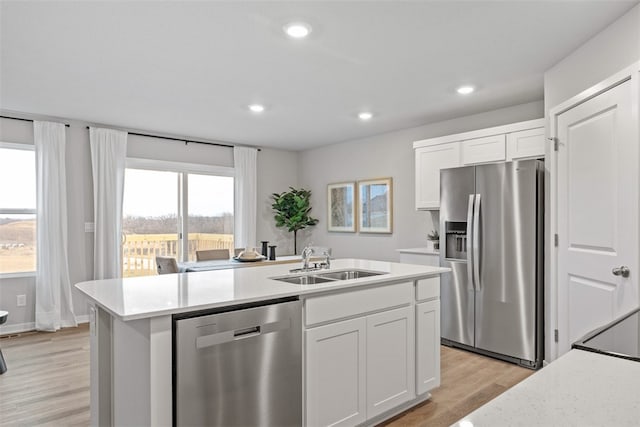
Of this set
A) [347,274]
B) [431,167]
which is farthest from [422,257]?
Answer: [347,274]

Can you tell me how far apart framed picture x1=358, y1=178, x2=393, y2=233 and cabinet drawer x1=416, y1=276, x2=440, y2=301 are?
277 centimetres

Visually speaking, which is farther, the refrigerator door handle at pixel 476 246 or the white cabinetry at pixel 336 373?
the refrigerator door handle at pixel 476 246

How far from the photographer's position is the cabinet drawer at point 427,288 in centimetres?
280

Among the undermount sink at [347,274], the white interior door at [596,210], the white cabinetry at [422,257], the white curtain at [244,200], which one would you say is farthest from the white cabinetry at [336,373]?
the white curtain at [244,200]

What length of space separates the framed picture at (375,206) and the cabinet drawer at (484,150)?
1481 mm

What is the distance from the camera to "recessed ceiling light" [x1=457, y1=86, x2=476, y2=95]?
12.4 feet

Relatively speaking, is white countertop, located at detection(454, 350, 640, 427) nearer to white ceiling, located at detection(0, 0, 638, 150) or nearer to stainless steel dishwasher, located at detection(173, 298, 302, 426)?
stainless steel dishwasher, located at detection(173, 298, 302, 426)

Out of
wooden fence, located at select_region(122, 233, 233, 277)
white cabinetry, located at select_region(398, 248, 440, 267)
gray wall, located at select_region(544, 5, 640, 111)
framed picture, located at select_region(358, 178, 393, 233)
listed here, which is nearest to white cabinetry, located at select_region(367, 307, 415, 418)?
white cabinetry, located at select_region(398, 248, 440, 267)

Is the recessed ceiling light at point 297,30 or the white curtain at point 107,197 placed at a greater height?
the recessed ceiling light at point 297,30

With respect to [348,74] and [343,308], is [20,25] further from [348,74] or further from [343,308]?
[343,308]

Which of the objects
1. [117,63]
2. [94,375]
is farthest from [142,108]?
[94,375]

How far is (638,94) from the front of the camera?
7.36 ft

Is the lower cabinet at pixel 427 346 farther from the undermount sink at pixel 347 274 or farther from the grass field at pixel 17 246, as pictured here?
the grass field at pixel 17 246

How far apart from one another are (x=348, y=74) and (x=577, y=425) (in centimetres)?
316
